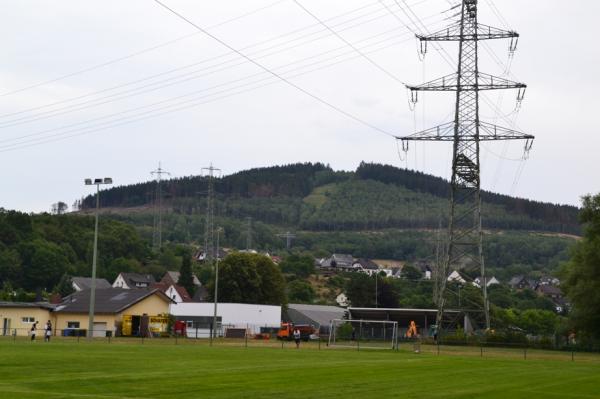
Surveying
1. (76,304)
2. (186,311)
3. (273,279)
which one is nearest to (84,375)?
(76,304)

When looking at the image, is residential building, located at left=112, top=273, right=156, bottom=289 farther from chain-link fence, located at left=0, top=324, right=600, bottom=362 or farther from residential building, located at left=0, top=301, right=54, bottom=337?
residential building, located at left=0, top=301, right=54, bottom=337

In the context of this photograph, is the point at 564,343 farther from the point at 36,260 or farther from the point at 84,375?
the point at 36,260

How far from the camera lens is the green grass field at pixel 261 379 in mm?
25516

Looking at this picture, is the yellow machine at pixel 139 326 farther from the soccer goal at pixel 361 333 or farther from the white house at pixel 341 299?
the white house at pixel 341 299

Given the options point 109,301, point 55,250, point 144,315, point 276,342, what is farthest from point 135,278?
point 276,342

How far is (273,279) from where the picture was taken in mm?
123625

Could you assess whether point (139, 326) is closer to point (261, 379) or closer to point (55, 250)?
point (261, 379)

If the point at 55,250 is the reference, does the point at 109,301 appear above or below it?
below

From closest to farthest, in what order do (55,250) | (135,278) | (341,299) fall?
(55,250), (135,278), (341,299)

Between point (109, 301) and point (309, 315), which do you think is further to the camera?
point (309, 315)

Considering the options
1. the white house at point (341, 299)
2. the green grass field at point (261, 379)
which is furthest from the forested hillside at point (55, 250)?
the green grass field at point (261, 379)

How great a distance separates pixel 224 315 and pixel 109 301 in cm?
1283

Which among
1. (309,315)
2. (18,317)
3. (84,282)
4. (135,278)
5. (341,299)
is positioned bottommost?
(18,317)

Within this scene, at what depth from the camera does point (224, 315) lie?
9588 centimetres
